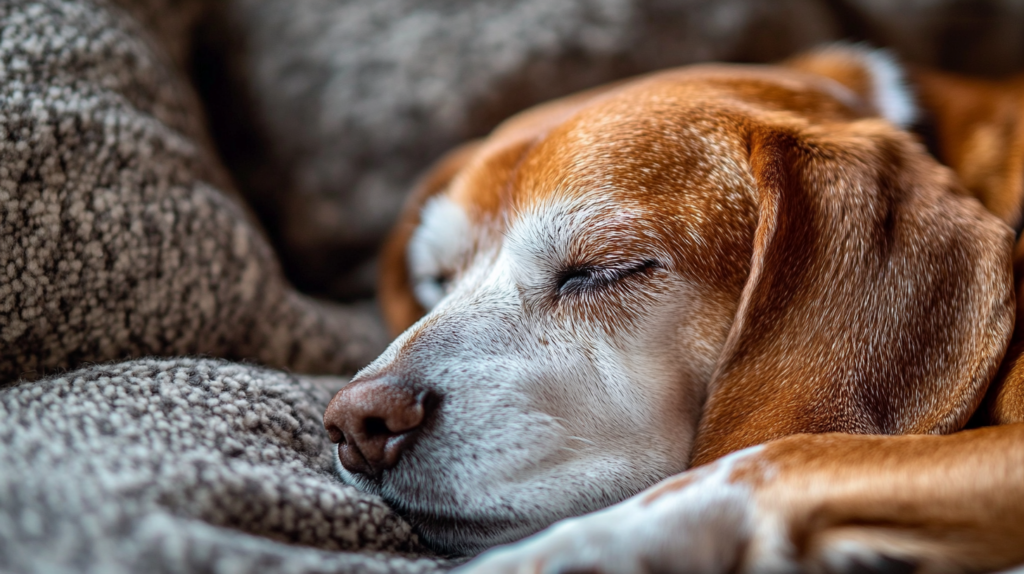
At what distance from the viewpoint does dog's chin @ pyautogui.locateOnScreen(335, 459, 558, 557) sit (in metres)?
1.26

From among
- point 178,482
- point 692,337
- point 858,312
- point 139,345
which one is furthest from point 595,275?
point 139,345

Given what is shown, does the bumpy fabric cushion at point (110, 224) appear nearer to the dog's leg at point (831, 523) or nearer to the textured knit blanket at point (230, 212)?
the textured knit blanket at point (230, 212)

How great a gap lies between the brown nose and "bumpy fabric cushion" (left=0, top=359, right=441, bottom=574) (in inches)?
2.5

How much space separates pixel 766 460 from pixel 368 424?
677mm

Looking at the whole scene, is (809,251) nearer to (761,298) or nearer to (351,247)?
(761,298)

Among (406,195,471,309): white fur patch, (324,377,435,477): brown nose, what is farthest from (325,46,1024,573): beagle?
(406,195,471,309): white fur patch

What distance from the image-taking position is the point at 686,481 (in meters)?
1.08

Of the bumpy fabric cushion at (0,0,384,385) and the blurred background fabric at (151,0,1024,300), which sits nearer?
the bumpy fabric cushion at (0,0,384,385)

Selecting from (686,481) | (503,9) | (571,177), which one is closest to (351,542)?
(686,481)

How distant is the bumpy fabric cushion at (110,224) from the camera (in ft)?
4.30

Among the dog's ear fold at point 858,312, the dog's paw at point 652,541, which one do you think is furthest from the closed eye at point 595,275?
the dog's paw at point 652,541

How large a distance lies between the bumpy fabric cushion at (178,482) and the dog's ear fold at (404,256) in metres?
0.79

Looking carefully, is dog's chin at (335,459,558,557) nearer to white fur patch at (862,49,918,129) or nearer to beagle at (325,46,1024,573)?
beagle at (325,46,1024,573)

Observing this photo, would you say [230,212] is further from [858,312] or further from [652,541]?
[858,312]
